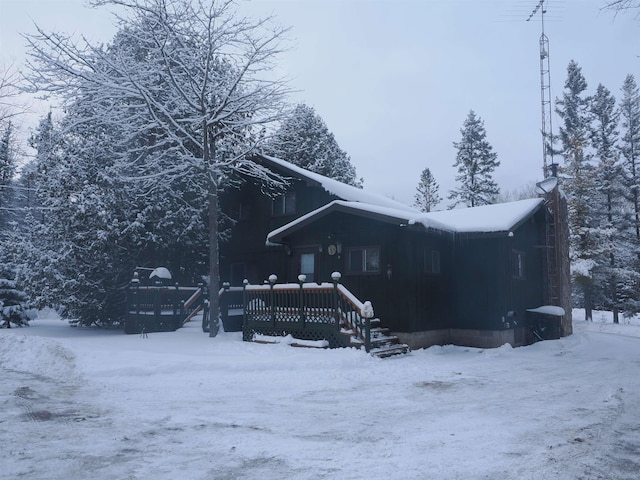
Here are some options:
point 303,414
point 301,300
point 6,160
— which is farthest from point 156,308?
point 6,160

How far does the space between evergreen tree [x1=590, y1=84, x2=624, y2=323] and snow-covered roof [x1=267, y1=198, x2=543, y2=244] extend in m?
16.9

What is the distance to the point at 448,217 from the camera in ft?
57.7

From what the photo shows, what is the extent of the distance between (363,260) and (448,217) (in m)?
4.53

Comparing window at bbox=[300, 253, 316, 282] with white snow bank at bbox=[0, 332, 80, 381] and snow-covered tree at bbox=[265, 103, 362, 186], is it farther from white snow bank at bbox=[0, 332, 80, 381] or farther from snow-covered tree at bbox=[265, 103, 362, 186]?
snow-covered tree at bbox=[265, 103, 362, 186]

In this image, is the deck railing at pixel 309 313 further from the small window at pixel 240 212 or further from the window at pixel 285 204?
the small window at pixel 240 212

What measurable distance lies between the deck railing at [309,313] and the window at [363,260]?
5.40 ft

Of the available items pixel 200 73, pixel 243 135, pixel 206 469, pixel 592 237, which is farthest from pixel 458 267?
pixel 592 237

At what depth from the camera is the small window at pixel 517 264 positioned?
1613 cm

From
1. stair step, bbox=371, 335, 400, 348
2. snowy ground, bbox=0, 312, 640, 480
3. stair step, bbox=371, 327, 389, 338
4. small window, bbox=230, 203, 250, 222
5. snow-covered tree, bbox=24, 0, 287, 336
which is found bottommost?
snowy ground, bbox=0, 312, 640, 480

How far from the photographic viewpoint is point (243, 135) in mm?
18828

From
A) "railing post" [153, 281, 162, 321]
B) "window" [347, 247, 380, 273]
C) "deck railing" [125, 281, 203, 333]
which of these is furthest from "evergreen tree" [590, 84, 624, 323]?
"railing post" [153, 281, 162, 321]

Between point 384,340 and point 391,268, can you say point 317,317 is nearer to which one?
point 384,340

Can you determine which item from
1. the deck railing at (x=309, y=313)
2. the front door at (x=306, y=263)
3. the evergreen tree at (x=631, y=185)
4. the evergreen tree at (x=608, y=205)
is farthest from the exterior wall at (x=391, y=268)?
the evergreen tree at (x=631, y=185)

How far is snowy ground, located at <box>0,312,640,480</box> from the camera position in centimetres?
479
